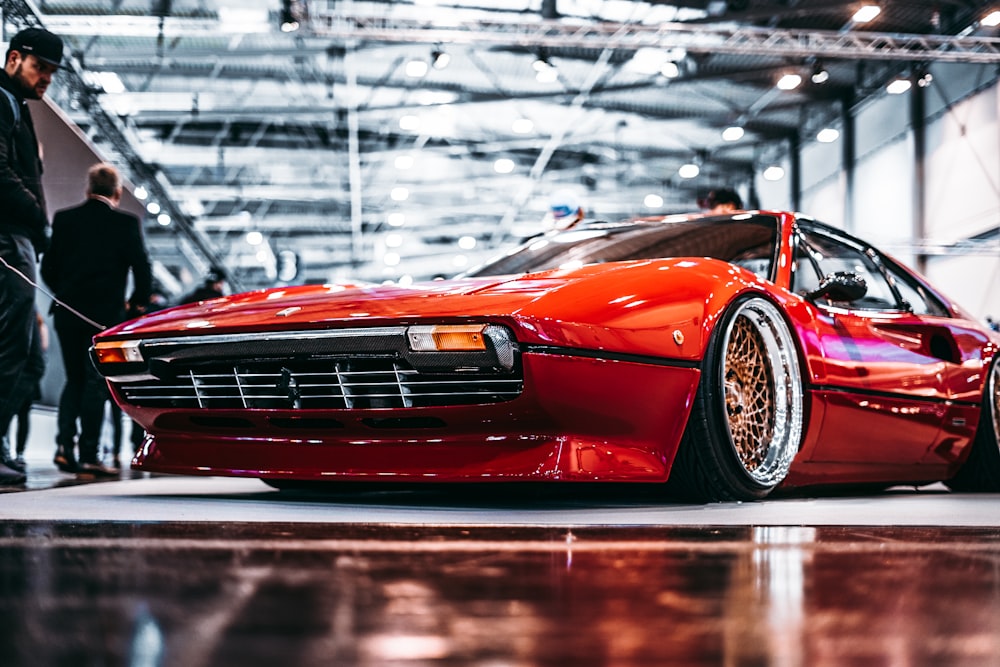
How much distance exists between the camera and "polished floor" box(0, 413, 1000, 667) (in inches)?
40.9

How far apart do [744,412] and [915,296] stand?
1.64 meters

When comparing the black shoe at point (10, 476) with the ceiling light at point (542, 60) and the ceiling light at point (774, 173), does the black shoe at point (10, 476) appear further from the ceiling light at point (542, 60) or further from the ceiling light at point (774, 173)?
the ceiling light at point (774, 173)

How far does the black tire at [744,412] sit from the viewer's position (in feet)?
9.75

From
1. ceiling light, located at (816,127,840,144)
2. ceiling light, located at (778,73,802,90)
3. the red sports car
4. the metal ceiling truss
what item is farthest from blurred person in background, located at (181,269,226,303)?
ceiling light, located at (816,127,840,144)

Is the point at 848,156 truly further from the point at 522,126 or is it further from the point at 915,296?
the point at 915,296

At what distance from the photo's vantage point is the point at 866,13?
1465 centimetres

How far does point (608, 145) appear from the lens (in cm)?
2197

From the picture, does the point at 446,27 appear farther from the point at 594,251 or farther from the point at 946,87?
the point at 594,251

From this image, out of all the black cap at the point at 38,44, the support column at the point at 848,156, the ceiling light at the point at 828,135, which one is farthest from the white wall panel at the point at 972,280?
the black cap at the point at 38,44

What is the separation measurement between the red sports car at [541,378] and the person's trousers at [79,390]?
153 centimetres

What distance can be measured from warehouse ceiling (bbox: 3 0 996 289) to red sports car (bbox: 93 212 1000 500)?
15.0ft

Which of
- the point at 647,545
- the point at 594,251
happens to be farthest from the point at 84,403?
the point at 647,545

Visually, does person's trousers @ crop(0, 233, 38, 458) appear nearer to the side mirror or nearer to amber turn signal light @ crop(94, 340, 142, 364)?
amber turn signal light @ crop(94, 340, 142, 364)

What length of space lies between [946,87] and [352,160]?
1051 cm
